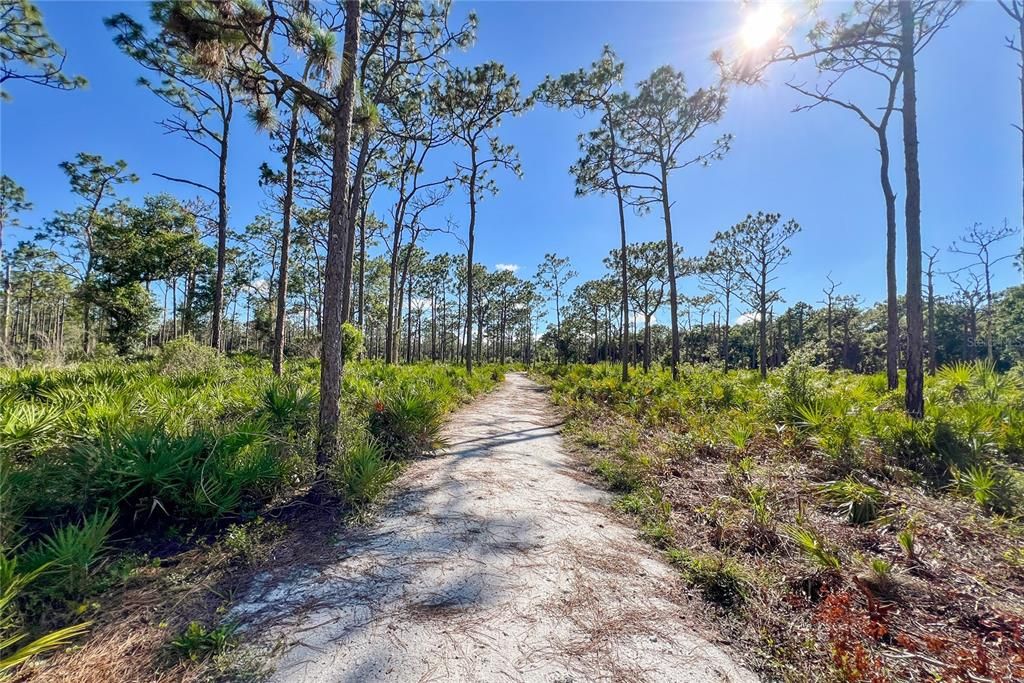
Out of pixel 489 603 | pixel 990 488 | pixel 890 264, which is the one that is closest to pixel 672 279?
pixel 890 264

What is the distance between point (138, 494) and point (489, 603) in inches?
128

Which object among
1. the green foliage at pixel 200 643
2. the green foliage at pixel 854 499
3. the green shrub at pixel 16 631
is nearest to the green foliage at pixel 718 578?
the green foliage at pixel 854 499

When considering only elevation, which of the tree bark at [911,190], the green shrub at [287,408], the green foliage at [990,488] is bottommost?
the green foliage at [990,488]

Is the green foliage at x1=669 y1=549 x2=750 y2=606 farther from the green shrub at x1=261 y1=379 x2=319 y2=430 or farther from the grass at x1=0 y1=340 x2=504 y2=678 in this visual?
the green shrub at x1=261 y1=379 x2=319 y2=430

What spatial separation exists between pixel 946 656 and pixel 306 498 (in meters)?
5.05

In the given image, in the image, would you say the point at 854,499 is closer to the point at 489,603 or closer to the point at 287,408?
the point at 489,603

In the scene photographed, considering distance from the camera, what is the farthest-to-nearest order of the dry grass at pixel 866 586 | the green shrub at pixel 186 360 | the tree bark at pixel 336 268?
the green shrub at pixel 186 360
the tree bark at pixel 336 268
the dry grass at pixel 866 586

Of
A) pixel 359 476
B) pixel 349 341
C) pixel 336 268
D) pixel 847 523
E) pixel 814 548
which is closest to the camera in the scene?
pixel 814 548

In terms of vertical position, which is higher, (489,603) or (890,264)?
(890,264)

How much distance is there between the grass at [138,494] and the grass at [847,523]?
3.32 m

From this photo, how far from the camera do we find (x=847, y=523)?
3662mm

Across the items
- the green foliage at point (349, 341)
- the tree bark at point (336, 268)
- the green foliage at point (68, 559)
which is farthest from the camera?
the green foliage at point (349, 341)

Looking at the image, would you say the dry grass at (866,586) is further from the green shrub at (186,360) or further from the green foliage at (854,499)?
the green shrub at (186,360)

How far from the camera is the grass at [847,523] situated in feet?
6.98
